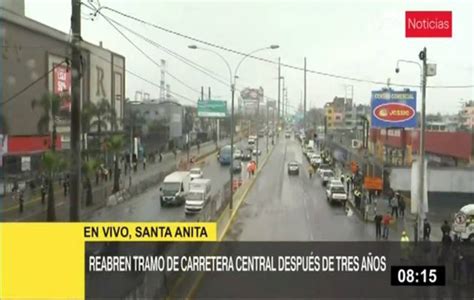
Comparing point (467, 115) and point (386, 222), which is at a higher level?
point (467, 115)

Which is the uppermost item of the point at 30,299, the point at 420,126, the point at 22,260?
the point at 420,126

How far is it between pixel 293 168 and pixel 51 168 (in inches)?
151

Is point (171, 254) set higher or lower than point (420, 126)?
lower

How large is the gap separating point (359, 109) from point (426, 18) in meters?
1.57

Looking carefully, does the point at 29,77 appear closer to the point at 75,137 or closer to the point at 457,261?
the point at 75,137

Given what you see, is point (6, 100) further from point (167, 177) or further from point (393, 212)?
point (393, 212)

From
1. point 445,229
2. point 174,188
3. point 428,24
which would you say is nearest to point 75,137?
point 174,188

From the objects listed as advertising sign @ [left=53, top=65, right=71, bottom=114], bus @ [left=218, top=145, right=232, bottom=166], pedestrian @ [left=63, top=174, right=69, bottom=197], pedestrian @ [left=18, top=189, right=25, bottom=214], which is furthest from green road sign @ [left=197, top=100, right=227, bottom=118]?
pedestrian @ [left=18, top=189, right=25, bottom=214]

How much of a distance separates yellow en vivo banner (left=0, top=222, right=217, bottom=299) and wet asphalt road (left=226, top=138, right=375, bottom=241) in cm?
134

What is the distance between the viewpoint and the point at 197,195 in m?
7.25

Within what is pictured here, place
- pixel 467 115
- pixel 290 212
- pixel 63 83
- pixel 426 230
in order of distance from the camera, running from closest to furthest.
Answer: pixel 63 83 → pixel 426 230 → pixel 467 115 → pixel 290 212

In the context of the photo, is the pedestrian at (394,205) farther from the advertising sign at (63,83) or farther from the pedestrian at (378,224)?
the advertising sign at (63,83)

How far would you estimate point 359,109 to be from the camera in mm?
7453

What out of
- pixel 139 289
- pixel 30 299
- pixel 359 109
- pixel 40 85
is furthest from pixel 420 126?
pixel 30 299
